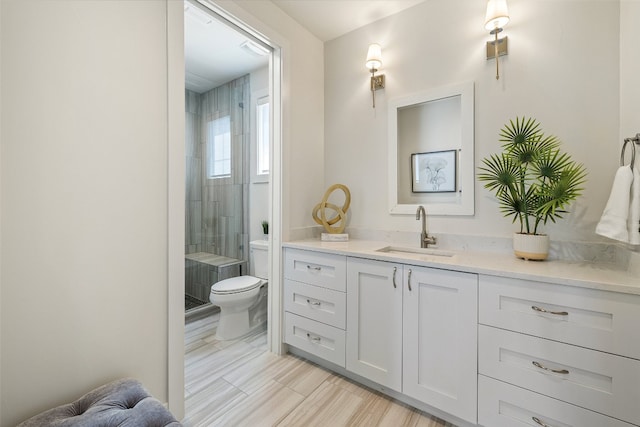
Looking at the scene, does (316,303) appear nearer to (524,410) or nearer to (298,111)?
(524,410)

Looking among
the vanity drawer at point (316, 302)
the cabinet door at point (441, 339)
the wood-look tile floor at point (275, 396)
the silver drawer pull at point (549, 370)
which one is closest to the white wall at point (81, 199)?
the wood-look tile floor at point (275, 396)

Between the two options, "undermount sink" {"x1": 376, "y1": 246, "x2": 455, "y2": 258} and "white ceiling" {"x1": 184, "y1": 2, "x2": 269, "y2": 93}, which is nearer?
"undermount sink" {"x1": 376, "y1": 246, "x2": 455, "y2": 258}

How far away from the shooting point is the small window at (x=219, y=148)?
305 centimetres

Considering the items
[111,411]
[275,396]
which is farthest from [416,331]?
[111,411]

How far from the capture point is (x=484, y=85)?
1.69 metres

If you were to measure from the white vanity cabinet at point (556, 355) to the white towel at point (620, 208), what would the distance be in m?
0.29

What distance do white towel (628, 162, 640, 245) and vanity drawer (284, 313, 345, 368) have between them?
145 cm

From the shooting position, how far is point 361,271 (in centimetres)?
161

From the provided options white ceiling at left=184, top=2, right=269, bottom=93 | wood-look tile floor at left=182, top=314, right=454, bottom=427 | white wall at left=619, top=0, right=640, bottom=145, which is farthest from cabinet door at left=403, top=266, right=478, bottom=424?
white ceiling at left=184, top=2, right=269, bottom=93

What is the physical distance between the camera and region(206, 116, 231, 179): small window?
10.0 feet

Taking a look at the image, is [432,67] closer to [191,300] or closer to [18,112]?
[18,112]

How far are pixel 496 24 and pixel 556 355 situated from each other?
5.80 feet

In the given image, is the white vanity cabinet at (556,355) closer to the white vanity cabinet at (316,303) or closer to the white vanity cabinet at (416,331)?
the white vanity cabinet at (416,331)

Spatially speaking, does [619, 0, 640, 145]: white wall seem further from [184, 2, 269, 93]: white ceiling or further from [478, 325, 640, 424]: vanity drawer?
[184, 2, 269, 93]: white ceiling
